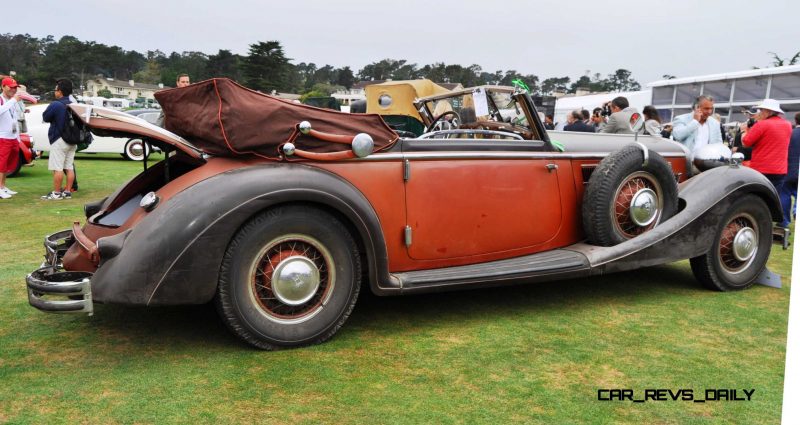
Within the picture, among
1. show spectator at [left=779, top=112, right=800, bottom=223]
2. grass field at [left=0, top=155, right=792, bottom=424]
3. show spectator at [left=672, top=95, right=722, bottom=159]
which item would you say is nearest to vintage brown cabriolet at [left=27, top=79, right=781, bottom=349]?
grass field at [left=0, top=155, right=792, bottom=424]

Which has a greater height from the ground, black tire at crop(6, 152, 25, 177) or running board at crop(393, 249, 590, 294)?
running board at crop(393, 249, 590, 294)

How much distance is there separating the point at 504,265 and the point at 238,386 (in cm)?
187

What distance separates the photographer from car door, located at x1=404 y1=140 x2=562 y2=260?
148 inches

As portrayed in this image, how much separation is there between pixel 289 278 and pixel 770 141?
6.33 meters

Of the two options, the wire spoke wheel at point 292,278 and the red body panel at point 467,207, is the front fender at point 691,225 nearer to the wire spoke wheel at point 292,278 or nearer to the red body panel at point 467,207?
the red body panel at point 467,207

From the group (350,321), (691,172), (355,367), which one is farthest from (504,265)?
(691,172)

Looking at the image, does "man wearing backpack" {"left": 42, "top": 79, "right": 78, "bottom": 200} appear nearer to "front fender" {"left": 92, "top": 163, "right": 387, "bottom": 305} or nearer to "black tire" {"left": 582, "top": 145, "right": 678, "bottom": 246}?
"front fender" {"left": 92, "top": 163, "right": 387, "bottom": 305}

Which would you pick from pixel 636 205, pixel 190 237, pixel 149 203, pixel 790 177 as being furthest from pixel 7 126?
pixel 790 177

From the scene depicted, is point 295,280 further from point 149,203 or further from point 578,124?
point 578,124

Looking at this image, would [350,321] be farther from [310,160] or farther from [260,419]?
[260,419]

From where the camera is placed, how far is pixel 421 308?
4.19 meters

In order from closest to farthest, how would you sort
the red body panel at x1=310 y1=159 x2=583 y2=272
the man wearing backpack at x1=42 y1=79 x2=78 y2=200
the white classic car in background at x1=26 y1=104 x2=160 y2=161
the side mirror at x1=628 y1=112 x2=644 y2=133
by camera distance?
the red body panel at x1=310 y1=159 x2=583 y2=272 → the side mirror at x1=628 y1=112 x2=644 y2=133 → the man wearing backpack at x1=42 y1=79 x2=78 y2=200 → the white classic car in background at x1=26 y1=104 x2=160 y2=161

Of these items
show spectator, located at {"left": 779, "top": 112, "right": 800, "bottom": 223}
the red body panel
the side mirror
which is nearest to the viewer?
the red body panel

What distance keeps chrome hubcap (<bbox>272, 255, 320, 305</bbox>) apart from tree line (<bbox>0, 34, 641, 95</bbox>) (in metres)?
44.1
